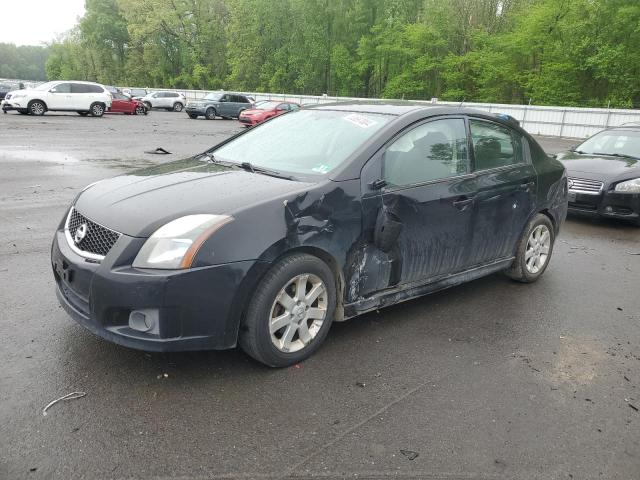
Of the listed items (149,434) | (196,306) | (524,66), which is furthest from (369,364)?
(524,66)

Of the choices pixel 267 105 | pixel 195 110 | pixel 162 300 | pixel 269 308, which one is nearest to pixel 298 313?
pixel 269 308

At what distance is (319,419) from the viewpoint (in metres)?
2.94

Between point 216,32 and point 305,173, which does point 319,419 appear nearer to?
point 305,173

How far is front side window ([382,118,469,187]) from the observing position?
3937 mm

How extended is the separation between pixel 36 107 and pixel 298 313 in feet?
90.3

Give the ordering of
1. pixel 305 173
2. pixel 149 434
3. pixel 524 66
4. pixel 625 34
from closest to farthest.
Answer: pixel 149 434, pixel 305 173, pixel 625 34, pixel 524 66

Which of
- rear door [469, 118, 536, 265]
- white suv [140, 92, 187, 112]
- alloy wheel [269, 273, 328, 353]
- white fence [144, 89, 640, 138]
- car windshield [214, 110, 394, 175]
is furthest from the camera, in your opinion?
white suv [140, 92, 187, 112]

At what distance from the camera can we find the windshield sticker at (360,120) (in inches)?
162

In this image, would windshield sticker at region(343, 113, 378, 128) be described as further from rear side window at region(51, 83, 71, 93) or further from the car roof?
rear side window at region(51, 83, 71, 93)

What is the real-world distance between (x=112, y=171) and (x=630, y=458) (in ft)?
33.8

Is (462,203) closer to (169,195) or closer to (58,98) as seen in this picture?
(169,195)

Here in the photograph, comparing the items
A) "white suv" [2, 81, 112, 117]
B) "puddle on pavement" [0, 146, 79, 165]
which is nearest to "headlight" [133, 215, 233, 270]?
"puddle on pavement" [0, 146, 79, 165]

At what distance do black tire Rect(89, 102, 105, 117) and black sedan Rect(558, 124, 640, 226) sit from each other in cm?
2534

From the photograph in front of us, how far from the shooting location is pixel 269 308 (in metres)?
3.26
